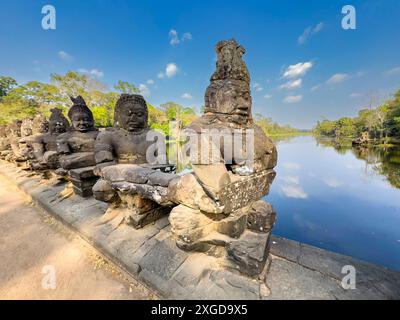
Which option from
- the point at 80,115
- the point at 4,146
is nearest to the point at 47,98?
the point at 4,146

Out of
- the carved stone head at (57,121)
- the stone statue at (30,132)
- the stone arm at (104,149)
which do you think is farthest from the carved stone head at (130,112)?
the stone statue at (30,132)

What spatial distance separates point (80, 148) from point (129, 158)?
160 cm

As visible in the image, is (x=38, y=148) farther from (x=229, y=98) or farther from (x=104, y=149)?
(x=229, y=98)

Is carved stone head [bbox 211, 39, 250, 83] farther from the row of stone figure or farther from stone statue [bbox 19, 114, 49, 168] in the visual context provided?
stone statue [bbox 19, 114, 49, 168]

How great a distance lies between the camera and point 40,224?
114 inches

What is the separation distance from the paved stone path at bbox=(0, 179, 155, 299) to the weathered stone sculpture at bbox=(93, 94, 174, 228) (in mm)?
595

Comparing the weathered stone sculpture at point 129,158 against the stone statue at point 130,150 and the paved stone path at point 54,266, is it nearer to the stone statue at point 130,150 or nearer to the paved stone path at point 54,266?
the stone statue at point 130,150

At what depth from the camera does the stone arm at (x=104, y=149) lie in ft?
7.44

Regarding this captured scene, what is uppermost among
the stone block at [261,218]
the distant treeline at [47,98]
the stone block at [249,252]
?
the distant treeline at [47,98]

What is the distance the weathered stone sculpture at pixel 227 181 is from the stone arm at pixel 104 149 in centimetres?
128

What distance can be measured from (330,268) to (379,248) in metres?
4.81

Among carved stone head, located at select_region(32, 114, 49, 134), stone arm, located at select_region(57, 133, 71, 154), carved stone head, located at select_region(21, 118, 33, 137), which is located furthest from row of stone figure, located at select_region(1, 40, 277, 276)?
carved stone head, located at select_region(21, 118, 33, 137)
